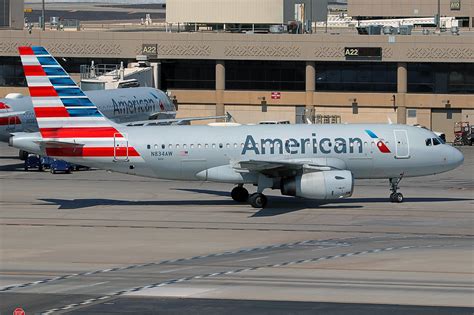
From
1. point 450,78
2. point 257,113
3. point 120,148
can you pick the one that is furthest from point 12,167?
point 450,78

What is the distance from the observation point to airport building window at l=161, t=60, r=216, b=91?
10500cm

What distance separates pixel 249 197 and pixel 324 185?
15.9 feet

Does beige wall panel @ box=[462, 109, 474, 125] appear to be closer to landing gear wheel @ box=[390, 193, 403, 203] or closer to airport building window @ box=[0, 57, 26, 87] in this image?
airport building window @ box=[0, 57, 26, 87]

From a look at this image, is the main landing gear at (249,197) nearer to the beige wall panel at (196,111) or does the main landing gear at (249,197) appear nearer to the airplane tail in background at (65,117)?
the airplane tail in background at (65,117)

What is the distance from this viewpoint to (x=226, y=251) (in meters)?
44.8

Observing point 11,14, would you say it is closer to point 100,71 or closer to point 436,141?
point 100,71

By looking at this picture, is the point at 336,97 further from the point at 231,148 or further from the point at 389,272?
the point at 389,272

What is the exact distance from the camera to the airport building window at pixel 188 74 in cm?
10500

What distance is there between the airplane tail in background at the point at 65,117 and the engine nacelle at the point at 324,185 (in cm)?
819

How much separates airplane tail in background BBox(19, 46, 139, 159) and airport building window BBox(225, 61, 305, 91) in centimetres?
4862

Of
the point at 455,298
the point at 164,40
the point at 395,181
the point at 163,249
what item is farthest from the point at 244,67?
the point at 455,298

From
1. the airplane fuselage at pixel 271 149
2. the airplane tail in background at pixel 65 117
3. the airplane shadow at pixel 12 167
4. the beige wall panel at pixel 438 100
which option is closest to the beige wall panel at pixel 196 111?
the beige wall panel at pixel 438 100

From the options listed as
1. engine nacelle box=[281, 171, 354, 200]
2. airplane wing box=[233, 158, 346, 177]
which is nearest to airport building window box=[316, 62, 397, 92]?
airplane wing box=[233, 158, 346, 177]

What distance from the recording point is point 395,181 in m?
58.4
